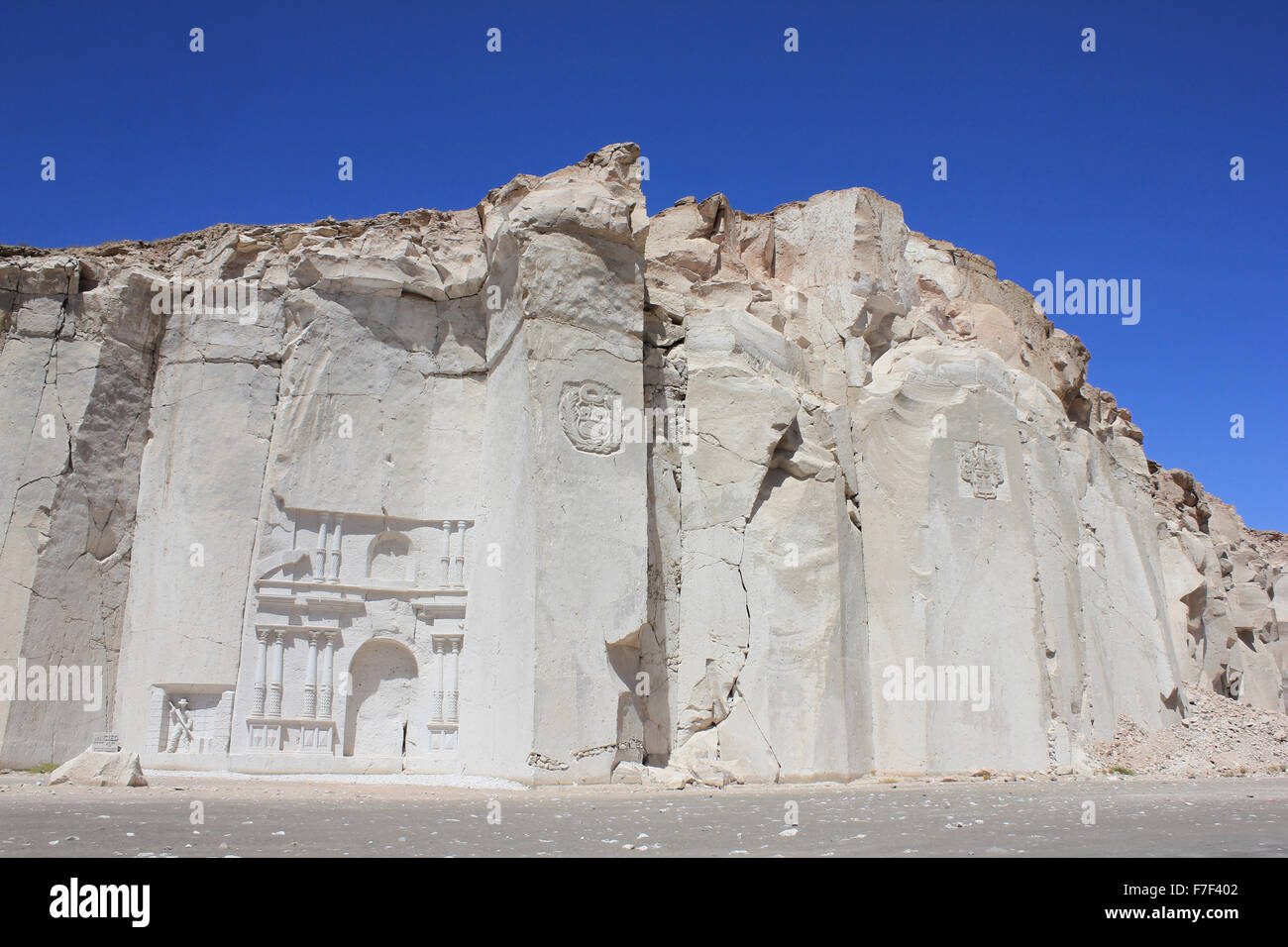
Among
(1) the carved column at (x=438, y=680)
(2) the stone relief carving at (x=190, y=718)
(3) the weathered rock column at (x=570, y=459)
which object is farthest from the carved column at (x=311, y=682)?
(3) the weathered rock column at (x=570, y=459)

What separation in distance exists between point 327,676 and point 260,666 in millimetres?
1034

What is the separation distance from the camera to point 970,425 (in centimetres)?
1788

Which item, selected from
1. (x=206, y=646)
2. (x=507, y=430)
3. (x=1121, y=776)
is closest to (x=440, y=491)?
(x=507, y=430)

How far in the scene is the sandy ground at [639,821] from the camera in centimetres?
598

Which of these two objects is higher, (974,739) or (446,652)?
(446,652)

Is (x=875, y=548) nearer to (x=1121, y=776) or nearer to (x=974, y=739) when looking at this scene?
(x=974, y=739)

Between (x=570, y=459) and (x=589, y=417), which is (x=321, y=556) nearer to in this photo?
(x=570, y=459)

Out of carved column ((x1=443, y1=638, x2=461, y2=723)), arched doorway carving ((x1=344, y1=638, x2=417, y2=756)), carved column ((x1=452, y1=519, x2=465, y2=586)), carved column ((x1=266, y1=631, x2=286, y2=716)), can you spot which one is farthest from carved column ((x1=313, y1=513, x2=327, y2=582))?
carved column ((x1=443, y1=638, x2=461, y2=723))

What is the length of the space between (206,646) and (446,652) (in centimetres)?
375

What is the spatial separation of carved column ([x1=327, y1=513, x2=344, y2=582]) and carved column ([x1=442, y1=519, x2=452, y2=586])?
1695mm
